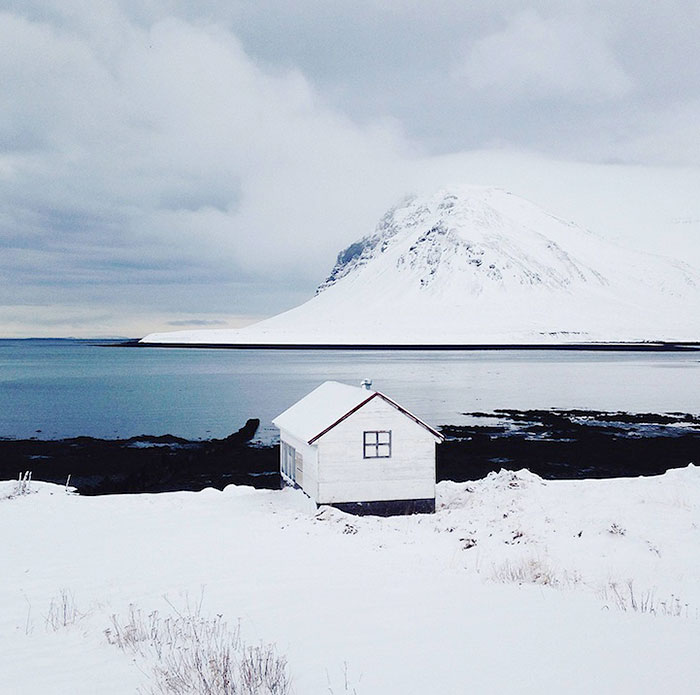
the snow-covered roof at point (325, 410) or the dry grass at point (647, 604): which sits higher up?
the snow-covered roof at point (325, 410)

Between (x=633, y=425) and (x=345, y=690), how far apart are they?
5090cm

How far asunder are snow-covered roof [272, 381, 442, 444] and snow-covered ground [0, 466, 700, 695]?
2943mm

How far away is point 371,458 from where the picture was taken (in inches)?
953

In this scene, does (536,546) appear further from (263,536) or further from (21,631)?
A: (21,631)

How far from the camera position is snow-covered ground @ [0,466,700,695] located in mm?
7980

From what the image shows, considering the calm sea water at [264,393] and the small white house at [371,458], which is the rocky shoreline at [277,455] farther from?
the small white house at [371,458]

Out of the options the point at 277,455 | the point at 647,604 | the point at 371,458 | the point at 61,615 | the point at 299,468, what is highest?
the point at 371,458

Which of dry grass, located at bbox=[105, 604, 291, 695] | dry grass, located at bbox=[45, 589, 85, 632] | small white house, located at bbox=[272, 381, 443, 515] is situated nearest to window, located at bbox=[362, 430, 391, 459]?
small white house, located at bbox=[272, 381, 443, 515]

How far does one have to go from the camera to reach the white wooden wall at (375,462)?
23.8 metres

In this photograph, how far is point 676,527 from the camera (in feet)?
64.8

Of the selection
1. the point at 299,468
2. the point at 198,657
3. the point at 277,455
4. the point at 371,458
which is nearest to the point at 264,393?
the point at 277,455

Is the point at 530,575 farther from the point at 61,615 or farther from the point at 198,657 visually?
the point at 61,615

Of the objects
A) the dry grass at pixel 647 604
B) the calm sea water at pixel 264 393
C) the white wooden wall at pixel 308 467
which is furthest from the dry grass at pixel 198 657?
the calm sea water at pixel 264 393

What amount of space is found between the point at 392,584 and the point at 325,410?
13.4 meters
